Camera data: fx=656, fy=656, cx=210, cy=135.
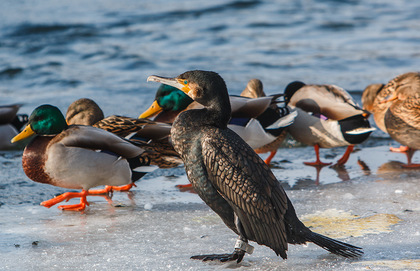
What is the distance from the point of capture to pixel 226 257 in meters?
3.47

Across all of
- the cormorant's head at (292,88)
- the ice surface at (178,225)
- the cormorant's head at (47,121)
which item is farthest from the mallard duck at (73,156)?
the cormorant's head at (292,88)

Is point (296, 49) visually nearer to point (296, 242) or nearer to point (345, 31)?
point (345, 31)

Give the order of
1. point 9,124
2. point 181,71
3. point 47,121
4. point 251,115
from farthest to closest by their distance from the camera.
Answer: point 181,71 → point 9,124 → point 251,115 → point 47,121

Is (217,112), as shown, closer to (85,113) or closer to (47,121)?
(47,121)

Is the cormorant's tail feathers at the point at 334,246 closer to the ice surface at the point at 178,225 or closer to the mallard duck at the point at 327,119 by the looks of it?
the ice surface at the point at 178,225

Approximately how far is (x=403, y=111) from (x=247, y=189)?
2.94 m

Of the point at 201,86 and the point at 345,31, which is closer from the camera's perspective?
the point at 201,86

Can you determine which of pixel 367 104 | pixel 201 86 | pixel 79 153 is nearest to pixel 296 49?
pixel 367 104

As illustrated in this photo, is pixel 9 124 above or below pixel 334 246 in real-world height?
below

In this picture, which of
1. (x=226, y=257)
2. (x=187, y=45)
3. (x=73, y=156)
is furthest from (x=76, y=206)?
(x=187, y=45)

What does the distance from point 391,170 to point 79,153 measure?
2686mm

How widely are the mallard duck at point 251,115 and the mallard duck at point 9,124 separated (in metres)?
2.00

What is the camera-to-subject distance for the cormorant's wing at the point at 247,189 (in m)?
3.27

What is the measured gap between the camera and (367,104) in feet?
23.0
